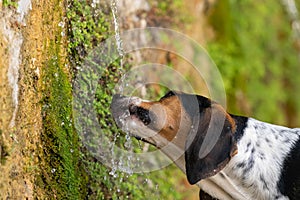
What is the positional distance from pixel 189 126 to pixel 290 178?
0.80 m

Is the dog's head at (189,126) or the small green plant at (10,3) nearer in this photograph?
the small green plant at (10,3)

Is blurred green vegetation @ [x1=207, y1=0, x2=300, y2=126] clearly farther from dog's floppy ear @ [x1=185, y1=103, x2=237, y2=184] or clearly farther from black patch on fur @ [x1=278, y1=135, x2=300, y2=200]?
dog's floppy ear @ [x1=185, y1=103, x2=237, y2=184]

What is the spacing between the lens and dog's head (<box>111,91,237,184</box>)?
4508 mm

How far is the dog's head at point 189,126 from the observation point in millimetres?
4508

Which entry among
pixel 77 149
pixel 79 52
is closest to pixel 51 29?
pixel 79 52

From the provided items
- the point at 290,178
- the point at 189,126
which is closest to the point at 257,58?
the point at 290,178

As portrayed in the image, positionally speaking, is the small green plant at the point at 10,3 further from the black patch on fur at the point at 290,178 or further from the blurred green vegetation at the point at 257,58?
the blurred green vegetation at the point at 257,58

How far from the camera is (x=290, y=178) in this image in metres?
4.88

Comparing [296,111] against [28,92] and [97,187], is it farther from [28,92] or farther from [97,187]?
[28,92]

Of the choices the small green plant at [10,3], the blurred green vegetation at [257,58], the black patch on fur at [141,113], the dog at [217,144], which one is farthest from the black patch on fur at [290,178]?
the blurred green vegetation at [257,58]

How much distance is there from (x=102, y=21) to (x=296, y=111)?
5990mm

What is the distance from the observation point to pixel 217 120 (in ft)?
15.1

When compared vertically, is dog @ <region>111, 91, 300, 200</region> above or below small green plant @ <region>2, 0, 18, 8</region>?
below

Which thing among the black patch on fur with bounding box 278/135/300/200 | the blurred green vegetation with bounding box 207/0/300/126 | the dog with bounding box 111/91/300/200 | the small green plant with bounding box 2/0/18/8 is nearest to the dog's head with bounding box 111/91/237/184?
the dog with bounding box 111/91/300/200
